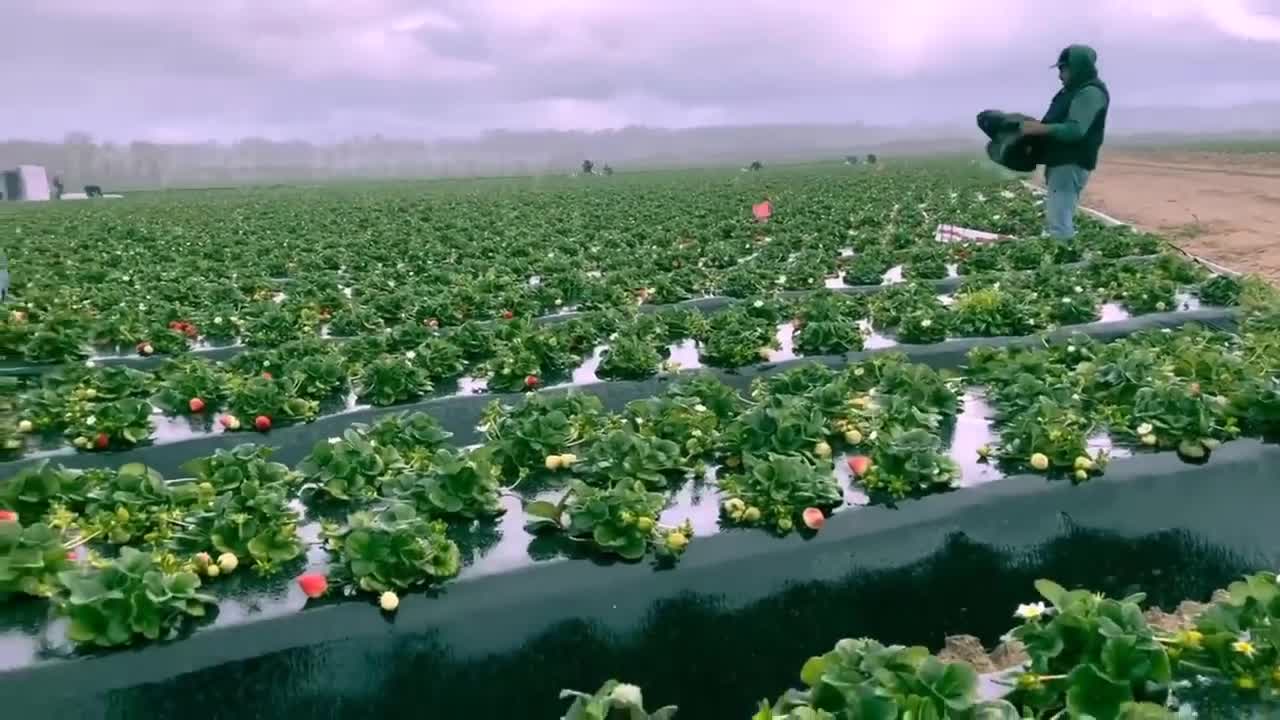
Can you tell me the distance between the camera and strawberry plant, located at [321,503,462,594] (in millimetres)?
4207

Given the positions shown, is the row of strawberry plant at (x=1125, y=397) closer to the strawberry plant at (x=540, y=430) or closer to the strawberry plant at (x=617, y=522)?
the strawberry plant at (x=617, y=522)

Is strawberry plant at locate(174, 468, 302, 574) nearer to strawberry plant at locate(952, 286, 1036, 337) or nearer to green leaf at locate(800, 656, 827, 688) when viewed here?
green leaf at locate(800, 656, 827, 688)

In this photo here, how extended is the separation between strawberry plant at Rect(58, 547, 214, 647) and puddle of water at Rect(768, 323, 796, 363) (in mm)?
5436

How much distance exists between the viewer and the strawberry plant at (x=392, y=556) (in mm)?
4207

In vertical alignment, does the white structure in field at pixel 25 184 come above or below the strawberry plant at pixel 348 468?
above

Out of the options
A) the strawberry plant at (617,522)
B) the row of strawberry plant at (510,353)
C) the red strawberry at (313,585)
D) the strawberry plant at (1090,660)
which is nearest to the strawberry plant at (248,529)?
the red strawberry at (313,585)

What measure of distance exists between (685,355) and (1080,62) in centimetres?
745

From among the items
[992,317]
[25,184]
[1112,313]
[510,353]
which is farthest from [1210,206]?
[25,184]

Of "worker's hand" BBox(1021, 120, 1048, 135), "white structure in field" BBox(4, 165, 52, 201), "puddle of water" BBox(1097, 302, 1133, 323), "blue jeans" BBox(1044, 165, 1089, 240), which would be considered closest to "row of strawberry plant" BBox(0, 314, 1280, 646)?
"puddle of water" BBox(1097, 302, 1133, 323)

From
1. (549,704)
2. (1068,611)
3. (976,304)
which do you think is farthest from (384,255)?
(1068,611)

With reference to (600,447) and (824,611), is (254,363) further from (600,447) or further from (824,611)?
(824,611)

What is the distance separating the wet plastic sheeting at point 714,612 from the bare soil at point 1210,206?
35.5ft

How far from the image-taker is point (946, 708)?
2992 millimetres

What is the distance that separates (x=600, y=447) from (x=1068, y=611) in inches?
101
